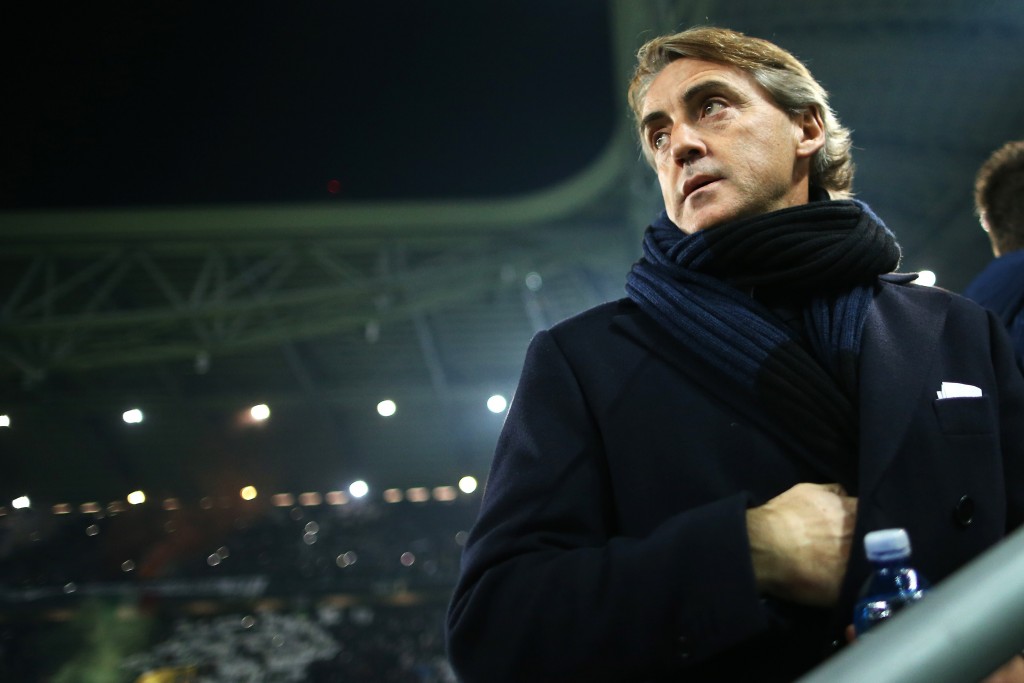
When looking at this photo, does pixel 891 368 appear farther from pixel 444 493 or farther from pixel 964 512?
pixel 444 493

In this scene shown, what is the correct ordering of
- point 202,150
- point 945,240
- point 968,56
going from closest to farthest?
point 968,56 → point 945,240 → point 202,150

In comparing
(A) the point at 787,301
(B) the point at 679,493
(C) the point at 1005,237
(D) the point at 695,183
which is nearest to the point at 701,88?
(D) the point at 695,183

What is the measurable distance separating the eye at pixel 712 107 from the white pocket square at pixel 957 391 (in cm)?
55

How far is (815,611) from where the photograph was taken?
1.02 meters

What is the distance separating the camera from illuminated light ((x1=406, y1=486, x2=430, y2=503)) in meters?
12.5

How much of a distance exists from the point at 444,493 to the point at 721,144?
11799 millimetres

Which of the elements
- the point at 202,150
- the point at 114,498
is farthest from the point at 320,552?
the point at 202,150

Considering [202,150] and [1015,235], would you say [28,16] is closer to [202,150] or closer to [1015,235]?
[202,150]

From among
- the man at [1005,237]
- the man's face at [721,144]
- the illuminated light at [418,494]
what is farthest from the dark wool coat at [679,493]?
A: the illuminated light at [418,494]

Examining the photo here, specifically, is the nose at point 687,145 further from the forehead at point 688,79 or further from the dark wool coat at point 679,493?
the dark wool coat at point 679,493

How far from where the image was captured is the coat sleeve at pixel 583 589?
36.5 inches

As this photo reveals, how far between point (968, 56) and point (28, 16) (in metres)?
7.54

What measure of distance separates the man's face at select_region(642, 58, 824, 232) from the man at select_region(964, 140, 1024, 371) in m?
0.73

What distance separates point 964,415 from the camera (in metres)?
1.11
